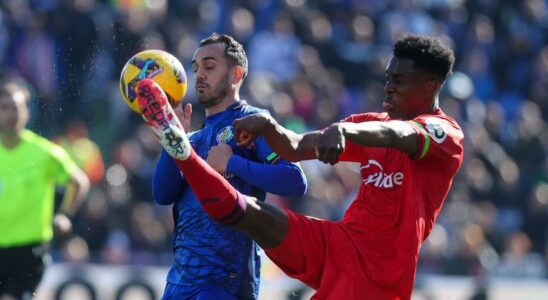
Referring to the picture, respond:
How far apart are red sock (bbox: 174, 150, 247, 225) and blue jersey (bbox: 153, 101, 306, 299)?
54 cm

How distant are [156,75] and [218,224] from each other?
→ 0.94 metres

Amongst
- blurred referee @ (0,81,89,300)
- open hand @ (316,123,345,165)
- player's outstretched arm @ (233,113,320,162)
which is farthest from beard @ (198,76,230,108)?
blurred referee @ (0,81,89,300)

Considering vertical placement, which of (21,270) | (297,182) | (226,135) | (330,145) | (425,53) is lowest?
(21,270)

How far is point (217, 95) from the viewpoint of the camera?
707cm

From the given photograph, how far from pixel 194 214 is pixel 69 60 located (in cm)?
876

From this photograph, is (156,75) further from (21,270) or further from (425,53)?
(21,270)

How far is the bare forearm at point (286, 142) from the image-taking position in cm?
613

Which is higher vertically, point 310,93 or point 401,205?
point 401,205

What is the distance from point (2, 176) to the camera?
10.1m

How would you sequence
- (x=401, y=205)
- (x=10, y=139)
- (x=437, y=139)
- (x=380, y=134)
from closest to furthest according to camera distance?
(x=380, y=134), (x=437, y=139), (x=401, y=205), (x=10, y=139)

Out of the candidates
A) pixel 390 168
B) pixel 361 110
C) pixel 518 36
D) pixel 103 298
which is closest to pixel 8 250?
pixel 103 298

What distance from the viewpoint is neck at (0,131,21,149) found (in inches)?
400

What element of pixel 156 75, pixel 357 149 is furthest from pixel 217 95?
pixel 357 149

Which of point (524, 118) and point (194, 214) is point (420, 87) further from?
point (524, 118)
